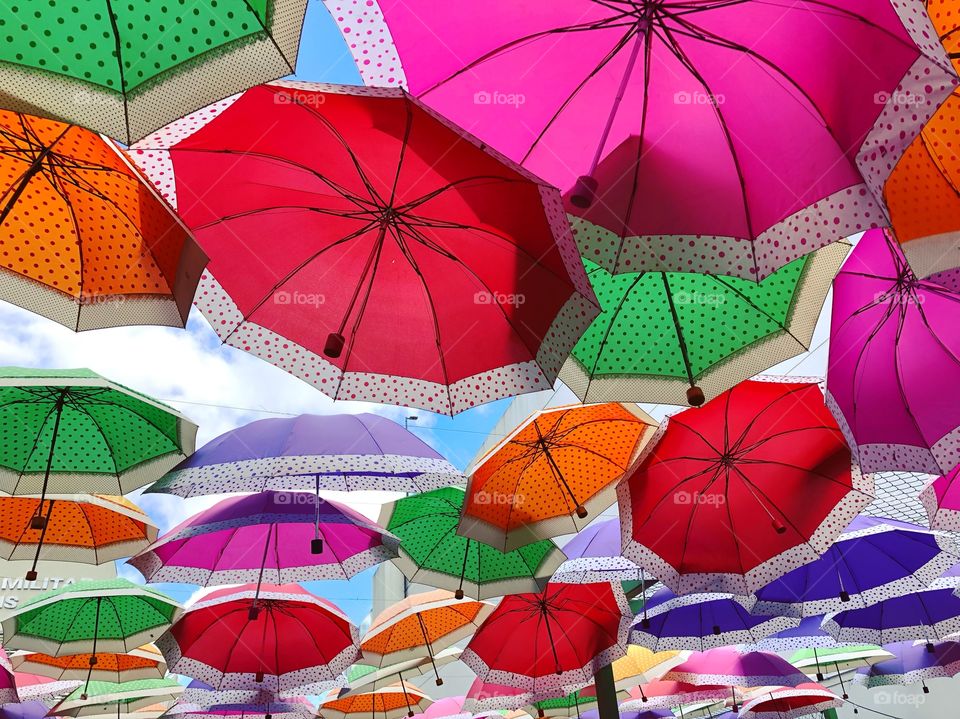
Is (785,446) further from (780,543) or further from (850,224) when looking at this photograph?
(850,224)

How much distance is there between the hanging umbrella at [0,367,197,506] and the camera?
574cm

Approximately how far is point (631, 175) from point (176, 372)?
44.1 feet

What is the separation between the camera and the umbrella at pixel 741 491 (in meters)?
6.19

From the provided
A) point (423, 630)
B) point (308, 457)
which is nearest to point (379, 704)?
point (423, 630)

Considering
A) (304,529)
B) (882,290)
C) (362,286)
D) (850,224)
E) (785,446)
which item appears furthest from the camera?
(304,529)

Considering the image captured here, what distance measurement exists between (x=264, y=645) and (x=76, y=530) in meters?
3.19

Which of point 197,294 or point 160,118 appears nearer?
point 160,118

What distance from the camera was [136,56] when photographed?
2525 mm

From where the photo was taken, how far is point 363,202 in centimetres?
366

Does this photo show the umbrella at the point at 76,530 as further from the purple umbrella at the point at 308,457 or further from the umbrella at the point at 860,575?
the umbrella at the point at 860,575

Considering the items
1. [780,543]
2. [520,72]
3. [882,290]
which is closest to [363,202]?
[520,72]

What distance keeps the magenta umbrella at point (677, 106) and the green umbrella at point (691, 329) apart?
1.52 m

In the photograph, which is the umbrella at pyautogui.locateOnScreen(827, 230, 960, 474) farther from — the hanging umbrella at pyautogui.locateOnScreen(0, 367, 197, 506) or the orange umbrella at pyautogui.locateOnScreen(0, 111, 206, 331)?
the hanging umbrella at pyautogui.locateOnScreen(0, 367, 197, 506)

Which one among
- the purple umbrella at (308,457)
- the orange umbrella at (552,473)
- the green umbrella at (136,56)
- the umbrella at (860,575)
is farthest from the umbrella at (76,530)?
the umbrella at (860,575)
